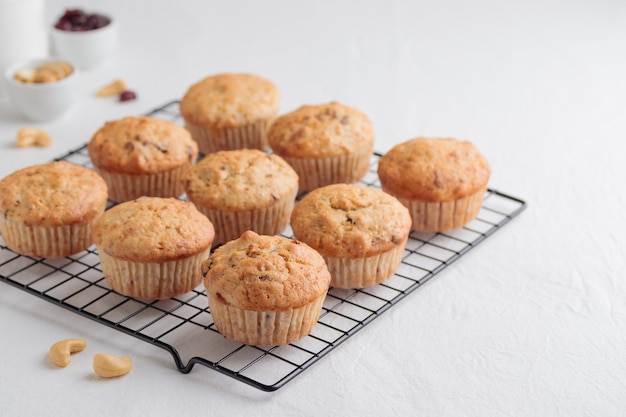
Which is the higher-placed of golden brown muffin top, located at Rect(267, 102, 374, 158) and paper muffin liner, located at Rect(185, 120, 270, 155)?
golden brown muffin top, located at Rect(267, 102, 374, 158)

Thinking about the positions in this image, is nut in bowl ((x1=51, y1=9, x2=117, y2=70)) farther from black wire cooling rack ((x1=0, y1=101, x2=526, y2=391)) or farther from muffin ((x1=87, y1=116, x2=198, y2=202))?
black wire cooling rack ((x1=0, y1=101, x2=526, y2=391))

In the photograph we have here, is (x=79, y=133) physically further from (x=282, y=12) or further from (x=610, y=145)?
(x=610, y=145)

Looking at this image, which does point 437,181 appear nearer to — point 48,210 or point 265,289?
point 265,289

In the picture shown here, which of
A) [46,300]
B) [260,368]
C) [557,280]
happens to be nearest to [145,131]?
[46,300]

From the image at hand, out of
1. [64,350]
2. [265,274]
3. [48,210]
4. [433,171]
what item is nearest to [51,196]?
[48,210]

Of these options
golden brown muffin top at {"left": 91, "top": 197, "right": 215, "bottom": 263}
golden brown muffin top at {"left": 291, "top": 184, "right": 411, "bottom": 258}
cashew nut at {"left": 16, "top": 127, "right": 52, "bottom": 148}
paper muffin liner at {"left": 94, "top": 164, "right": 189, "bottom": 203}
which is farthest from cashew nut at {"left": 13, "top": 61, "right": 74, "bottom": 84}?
golden brown muffin top at {"left": 291, "top": 184, "right": 411, "bottom": 258}

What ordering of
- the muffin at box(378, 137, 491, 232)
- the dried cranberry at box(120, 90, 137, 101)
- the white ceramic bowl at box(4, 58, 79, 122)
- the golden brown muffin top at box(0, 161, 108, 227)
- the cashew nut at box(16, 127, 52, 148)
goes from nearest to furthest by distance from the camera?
the golden brown muffin top at box(0, 161, 108, 227) → the muffin at box(378, 137, 491, 232) → the cashew nut at box(16, 127, 52, 148) → the white ceramic bowl at box(4, 58, 79, 122) → the dried cranberry at box(120, 90, 137, 101)

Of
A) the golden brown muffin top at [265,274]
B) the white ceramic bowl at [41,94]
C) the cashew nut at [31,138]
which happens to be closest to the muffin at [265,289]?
the golden brown muffin top at [265,274]
